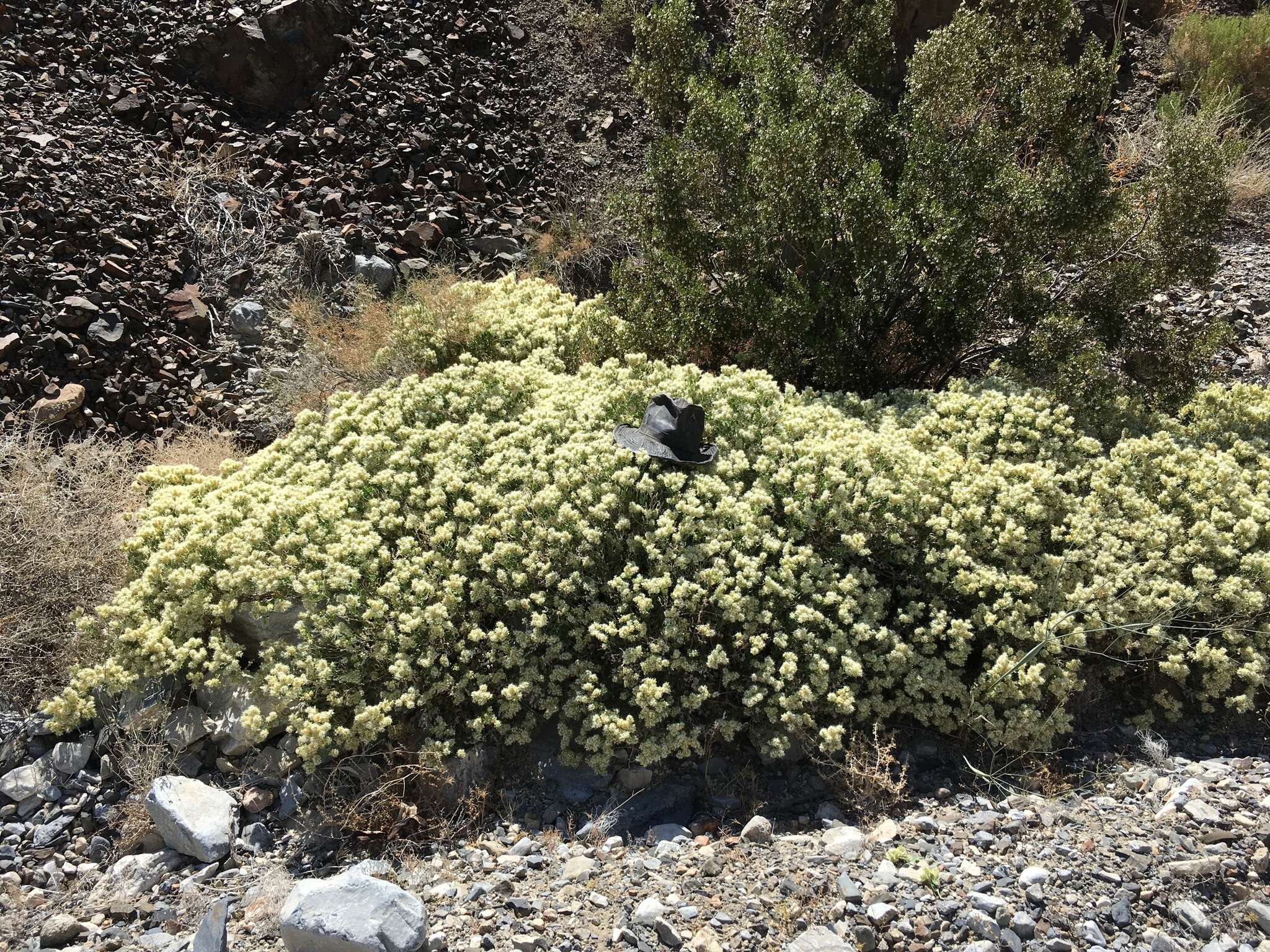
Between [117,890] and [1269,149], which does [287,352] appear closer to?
[117,890]

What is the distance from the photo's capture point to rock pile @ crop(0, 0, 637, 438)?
541 centimetres

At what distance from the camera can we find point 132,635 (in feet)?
12.0

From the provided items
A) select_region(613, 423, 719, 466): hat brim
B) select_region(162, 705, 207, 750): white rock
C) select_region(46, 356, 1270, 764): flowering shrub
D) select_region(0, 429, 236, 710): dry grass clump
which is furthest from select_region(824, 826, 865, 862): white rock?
select_region(0, 429, 236, 710): dry grass clump

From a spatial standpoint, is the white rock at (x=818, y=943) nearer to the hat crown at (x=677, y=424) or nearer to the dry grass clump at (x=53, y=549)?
the hat crown at (x=677, y=424)

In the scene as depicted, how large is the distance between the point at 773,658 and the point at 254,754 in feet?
6.81

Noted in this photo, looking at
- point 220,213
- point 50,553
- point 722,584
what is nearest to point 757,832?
point 722,584

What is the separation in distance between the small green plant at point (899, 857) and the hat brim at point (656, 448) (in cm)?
165

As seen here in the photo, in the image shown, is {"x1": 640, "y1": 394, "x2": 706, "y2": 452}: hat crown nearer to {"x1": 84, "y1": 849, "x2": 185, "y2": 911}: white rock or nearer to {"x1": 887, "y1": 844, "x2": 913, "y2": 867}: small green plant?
{"x1": 887, "y1": 844, "x2": 913, "y2": 867}: small green plant

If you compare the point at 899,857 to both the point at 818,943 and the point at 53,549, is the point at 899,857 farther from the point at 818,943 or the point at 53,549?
the point at 53,549

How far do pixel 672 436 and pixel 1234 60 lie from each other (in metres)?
6.49

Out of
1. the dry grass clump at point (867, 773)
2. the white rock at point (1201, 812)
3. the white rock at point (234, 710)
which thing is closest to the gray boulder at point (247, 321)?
the white rock at point (234, 710)

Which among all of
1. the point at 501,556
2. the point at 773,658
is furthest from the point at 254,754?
the point at 773,658

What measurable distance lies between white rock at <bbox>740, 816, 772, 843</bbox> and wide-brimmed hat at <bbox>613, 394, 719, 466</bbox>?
4.72ft

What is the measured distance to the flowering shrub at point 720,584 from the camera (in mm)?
3492
